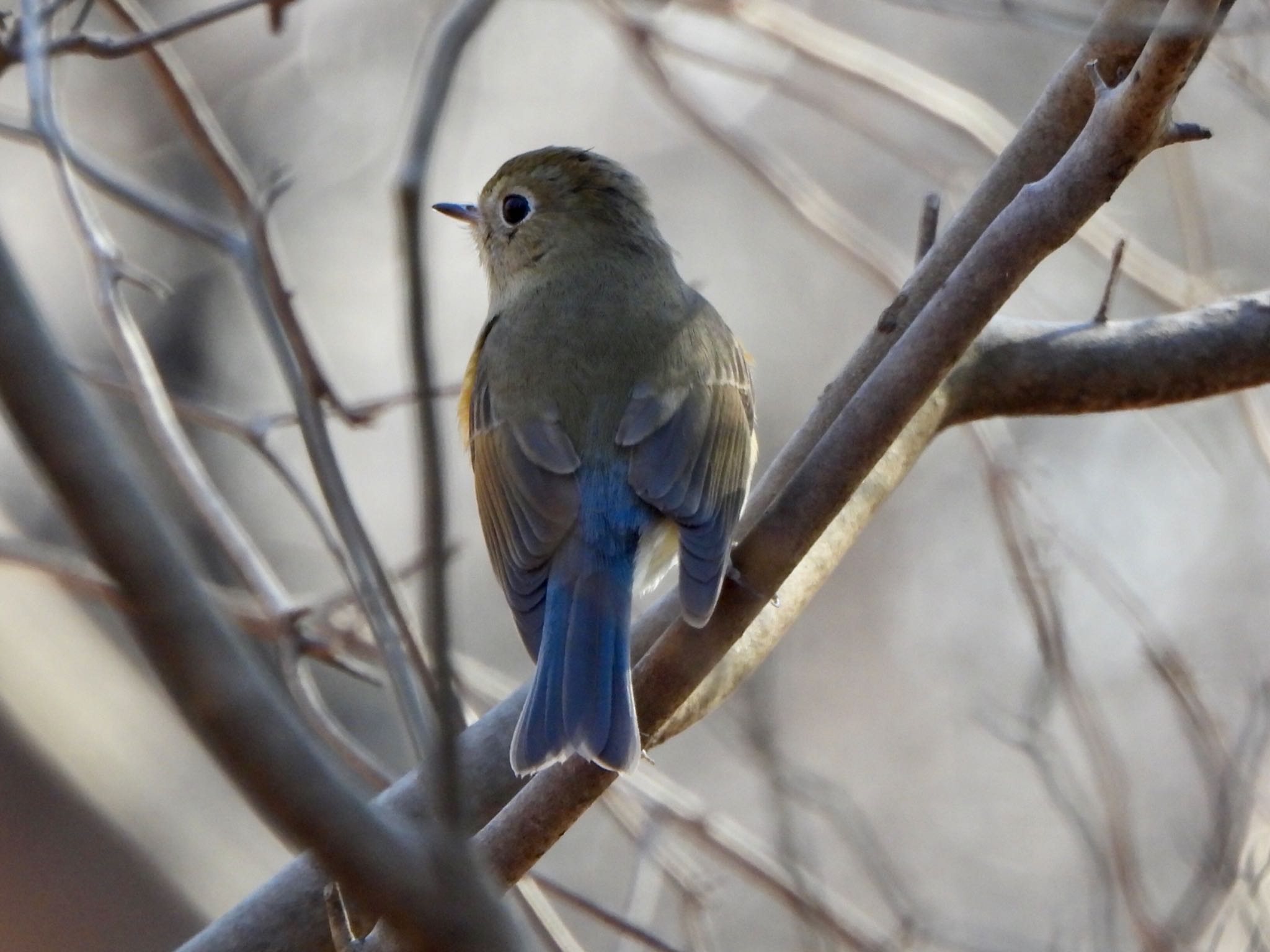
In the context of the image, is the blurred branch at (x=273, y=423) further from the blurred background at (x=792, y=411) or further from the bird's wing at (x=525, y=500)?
the blurred background at (x=792, y=411)

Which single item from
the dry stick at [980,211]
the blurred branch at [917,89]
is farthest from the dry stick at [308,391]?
the blurred branch at [917,89]

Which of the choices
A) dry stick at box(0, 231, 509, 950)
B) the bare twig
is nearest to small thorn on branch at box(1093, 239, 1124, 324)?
the bare twig

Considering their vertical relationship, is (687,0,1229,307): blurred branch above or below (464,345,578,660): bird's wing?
above

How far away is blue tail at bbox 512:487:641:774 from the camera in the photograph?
234 centimetres

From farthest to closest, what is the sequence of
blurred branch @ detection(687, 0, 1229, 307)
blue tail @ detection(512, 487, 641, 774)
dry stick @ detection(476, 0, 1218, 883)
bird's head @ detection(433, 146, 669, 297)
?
bird's head @ detection(433, 146, 669, 297), blurred branch @ detection(687, 0, 1229, 307), blue tail @ detection(512, 487, 641, 774), dry stick @ detection(476, 0, 1218, 883)

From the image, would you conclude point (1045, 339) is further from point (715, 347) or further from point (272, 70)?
point (272, 70)

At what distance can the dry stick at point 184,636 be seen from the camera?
1.04 metres

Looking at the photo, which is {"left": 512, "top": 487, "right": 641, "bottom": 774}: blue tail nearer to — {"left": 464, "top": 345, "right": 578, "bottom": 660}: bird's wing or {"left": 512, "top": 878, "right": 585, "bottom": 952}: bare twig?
{"left": 464, "top": 345, "right": 578, "bottom": 660}: bird's wing

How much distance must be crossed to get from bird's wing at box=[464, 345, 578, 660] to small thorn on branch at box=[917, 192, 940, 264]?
809 mm

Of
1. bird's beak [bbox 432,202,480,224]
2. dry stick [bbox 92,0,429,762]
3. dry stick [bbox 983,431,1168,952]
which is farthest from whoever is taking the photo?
bird's beak [bbox 432,202,480,224]

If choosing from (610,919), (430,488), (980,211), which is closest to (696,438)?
(980,211)

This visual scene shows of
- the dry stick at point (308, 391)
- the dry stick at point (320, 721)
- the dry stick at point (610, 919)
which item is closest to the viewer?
the dry stick at point (308, 391)

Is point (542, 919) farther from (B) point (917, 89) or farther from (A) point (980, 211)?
(B) point (917, 89)

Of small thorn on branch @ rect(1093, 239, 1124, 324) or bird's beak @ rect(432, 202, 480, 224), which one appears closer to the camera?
small thorn on branch @ rect(1093, 239, 1124, 324)
